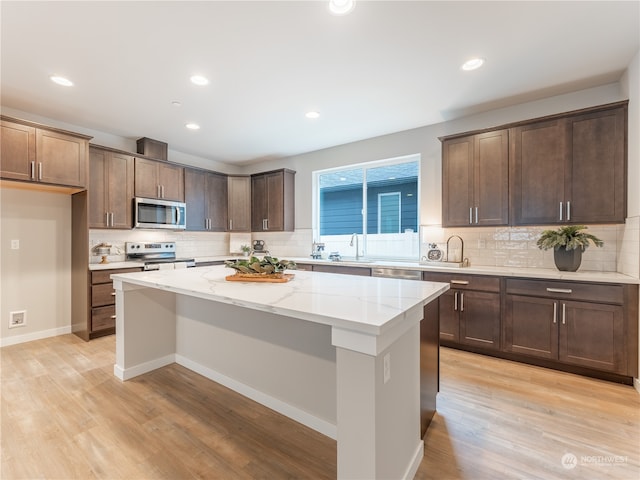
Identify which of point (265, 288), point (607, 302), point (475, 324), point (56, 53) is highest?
point (56, 53)

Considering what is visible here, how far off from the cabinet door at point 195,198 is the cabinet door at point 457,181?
12.5 ft

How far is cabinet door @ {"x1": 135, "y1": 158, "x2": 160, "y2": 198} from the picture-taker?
4.12 meters

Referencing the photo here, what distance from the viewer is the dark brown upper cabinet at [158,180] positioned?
13.6ft

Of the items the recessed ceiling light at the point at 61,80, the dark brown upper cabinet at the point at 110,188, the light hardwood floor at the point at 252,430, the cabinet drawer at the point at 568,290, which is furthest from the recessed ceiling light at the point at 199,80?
the cabinet drawer at the point at 568,290

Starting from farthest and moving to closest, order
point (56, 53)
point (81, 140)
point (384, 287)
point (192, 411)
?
point (81, 140), point (56, 53), point (192, 411), point (384, 287)

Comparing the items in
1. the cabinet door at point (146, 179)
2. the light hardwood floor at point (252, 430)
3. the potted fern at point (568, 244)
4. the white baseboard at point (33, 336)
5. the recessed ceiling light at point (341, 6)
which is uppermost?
the recessed ceiling light at point (341, 6)

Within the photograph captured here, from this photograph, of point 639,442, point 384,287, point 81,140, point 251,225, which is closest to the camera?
point 639,442

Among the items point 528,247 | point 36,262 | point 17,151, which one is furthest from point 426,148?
point 36,262

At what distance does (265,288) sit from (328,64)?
1.96m

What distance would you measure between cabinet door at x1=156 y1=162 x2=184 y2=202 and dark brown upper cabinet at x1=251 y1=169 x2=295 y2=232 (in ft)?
4.16

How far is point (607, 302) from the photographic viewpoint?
2.45 m

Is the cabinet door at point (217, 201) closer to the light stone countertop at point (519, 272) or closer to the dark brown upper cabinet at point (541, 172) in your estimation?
the light stone countertop at point (519, 272)

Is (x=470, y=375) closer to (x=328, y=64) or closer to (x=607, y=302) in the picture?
(x=607, y=302)

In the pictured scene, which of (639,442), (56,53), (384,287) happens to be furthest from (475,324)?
(56,53)
